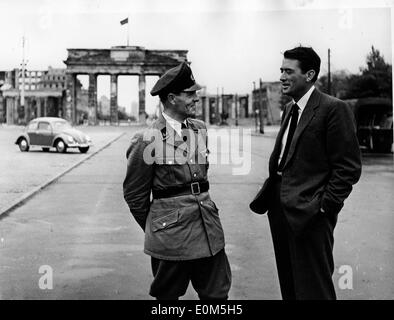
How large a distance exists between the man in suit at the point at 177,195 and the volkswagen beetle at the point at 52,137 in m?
21.3

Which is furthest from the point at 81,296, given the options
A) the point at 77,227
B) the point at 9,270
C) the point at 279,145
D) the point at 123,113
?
the point at 123,113

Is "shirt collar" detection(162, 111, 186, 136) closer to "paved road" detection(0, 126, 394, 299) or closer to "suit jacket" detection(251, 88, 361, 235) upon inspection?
"suit jacket" detection(251, 88, 361, 235)

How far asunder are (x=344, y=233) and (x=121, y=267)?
3.21 metres

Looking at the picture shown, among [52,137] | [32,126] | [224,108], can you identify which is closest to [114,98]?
[224,108]

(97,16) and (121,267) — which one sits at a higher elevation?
(97,16)

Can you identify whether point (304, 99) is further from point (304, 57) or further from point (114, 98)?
point (114, 98)

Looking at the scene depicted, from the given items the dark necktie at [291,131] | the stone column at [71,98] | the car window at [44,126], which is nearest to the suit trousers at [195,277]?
the dark necktie at [291,131]

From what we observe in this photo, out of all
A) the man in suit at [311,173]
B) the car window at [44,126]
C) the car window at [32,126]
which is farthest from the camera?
the car window at [32,126]

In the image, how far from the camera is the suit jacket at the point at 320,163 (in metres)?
3.64

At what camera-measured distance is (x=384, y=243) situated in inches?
287

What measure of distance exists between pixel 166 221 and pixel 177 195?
16 cm

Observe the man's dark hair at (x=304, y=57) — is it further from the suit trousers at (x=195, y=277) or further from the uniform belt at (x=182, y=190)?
the suit trousers at (x=195, y=277)

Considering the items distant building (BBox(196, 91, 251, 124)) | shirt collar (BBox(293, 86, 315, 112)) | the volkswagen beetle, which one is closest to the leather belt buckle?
shirt collar (BBox(293, 86, 315, 112))
